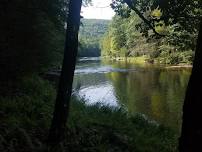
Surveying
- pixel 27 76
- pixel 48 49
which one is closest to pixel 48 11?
pixel 48 49

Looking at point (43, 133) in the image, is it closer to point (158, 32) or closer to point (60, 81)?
point (60, 81)

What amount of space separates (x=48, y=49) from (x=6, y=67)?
10.6 ft

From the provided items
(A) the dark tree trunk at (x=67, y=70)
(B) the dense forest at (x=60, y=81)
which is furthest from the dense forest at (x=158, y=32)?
(A) the dark tree trunk at (x=67, y=70)

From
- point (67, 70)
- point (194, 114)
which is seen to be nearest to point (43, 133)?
point (67, 70)

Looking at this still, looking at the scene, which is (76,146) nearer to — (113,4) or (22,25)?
(113,4)

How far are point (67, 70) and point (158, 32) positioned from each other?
31523 mm

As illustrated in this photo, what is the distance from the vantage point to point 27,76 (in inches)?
514

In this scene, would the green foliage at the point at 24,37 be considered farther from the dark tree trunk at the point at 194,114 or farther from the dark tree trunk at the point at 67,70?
the dark tree trunk at the point at 194,114

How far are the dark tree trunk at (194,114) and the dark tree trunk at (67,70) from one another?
9.24ft

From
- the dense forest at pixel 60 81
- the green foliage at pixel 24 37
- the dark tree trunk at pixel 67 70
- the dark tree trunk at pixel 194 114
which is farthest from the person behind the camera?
the green foliage at pixel 24 37

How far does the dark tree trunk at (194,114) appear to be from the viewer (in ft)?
15.5

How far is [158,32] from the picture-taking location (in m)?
37.6

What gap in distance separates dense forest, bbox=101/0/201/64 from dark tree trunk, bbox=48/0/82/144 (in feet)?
3.83

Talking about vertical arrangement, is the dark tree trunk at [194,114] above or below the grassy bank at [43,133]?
above
